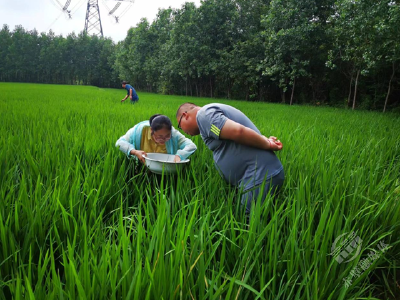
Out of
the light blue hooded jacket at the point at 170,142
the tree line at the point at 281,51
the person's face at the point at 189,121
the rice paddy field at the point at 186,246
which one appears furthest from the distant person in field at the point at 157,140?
the tree line at the point at 281,51

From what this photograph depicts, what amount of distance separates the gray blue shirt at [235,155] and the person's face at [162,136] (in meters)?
A: 0.53

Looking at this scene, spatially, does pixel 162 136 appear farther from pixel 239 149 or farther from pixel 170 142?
pixel 239 149

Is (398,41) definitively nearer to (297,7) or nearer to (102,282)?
(297,7)

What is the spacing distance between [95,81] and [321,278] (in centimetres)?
5855

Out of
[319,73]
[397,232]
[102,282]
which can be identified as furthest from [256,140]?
[319,73]

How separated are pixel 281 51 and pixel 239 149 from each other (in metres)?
14.2

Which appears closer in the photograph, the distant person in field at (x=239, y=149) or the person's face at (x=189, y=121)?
the distant person in field at (x=239, y=149)

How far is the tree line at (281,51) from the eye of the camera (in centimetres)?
999

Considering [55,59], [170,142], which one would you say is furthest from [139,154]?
[55,59]

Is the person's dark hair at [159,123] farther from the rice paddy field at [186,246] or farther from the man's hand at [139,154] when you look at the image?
the rice paddy field at [186,246]

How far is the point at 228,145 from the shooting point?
4.98ft

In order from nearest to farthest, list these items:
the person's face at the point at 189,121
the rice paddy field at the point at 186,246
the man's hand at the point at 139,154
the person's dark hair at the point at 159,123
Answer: the rice paddy field at the point at 186,246 < the person's face at the point at 189,121 < the man's hand at the point at 139,154 < the person's dark hair at the point at 159,123

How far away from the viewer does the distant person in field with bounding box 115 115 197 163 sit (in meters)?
1.95

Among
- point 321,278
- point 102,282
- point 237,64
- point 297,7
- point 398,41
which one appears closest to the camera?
point 102,282
